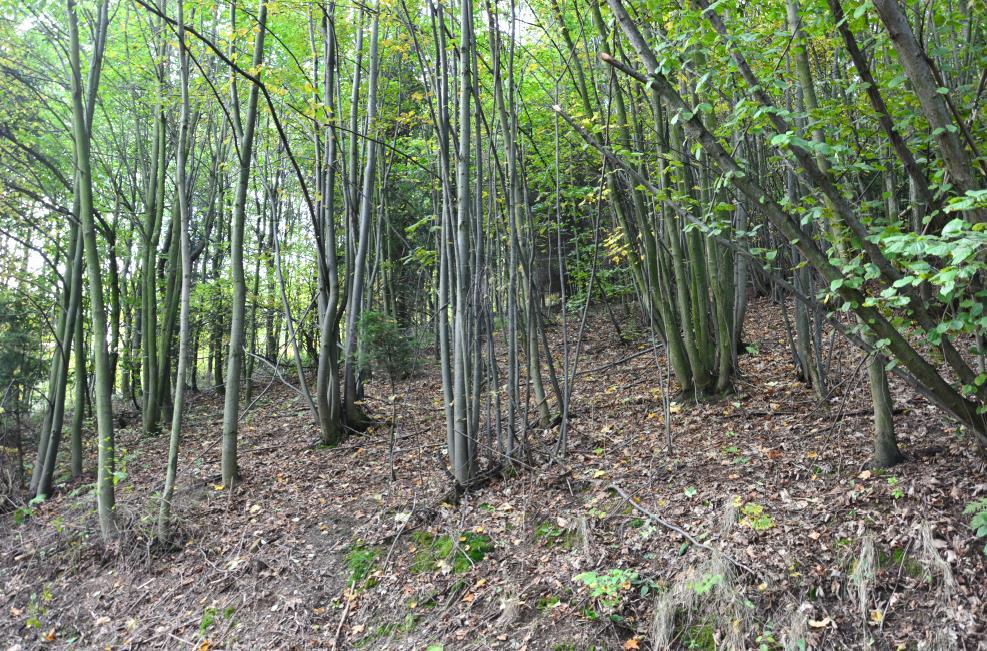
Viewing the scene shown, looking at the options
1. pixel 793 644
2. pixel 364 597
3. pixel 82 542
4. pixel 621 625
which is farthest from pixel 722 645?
pixel 82 542

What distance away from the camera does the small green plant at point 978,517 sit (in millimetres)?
2932

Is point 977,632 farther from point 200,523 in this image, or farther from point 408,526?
point 200,523

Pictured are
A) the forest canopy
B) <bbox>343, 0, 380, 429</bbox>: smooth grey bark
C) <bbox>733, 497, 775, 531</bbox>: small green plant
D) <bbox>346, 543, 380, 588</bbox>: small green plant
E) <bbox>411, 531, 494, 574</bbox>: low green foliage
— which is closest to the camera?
the forest canopy

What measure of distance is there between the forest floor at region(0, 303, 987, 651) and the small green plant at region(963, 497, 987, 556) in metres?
0.07

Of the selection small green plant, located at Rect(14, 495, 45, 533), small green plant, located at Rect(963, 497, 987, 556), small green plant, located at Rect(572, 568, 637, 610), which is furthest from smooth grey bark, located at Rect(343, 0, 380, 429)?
small green plant, located at Rect(963, 497, 987, 556)

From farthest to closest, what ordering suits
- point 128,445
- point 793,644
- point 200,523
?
point 128,445
point 200,523
point 793,644

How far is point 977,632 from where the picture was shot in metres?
2.66

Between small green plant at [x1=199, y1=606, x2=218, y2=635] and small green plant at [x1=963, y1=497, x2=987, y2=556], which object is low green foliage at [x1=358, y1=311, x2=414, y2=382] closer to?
small green plant at [x1=199, y1=606, x2=218, y2=635]

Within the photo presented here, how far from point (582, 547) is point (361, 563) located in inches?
67.1

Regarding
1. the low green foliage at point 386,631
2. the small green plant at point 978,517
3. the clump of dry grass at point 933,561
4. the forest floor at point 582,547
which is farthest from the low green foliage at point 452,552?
the small green plant at point 978,517

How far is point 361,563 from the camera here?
4430mm

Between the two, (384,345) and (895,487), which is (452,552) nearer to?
(895,487)

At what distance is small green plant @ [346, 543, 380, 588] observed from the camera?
4250 mm

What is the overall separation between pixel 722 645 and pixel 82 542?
573cm
